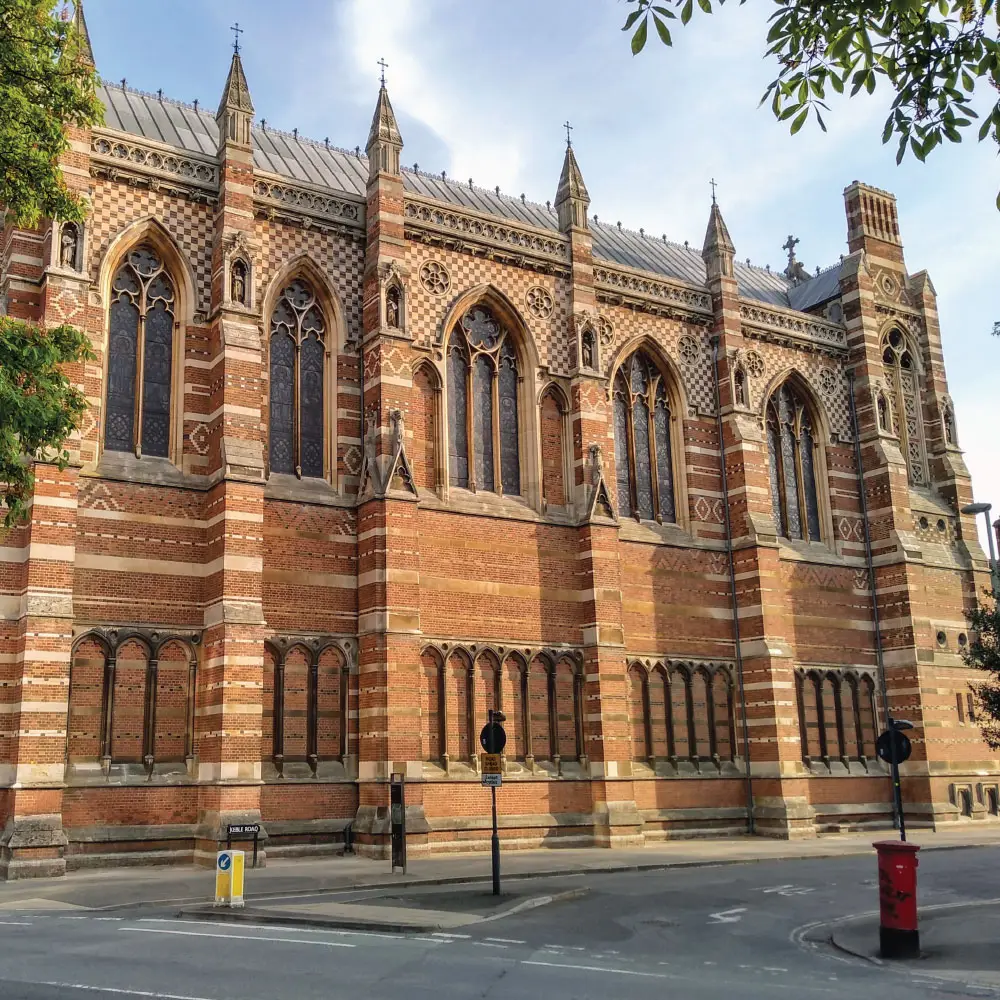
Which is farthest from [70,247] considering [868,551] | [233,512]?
[868,551]

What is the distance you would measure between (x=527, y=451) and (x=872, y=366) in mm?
13454

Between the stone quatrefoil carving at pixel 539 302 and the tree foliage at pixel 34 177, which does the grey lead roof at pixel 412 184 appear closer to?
the stone quatrefoil carving at pixel 539 302

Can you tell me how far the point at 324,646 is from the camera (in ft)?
81.0

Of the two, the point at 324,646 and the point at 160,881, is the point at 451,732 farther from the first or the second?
the point at 160,881

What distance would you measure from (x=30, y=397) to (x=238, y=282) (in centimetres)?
1080

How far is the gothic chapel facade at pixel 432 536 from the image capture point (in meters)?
22.4

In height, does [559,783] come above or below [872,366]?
below

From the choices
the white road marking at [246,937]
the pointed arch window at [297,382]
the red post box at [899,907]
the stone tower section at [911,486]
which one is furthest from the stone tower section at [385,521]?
the stone tower section at [911,486]

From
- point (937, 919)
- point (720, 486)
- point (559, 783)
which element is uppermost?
point (720, 486)

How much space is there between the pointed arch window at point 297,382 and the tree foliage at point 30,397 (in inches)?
399

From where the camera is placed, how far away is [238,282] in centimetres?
2470

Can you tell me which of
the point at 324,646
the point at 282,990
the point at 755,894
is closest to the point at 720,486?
the point at 324,646

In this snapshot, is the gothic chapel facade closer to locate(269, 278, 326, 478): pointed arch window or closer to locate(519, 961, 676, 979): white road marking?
locate(269, 278, 326, 478): pointed arch window

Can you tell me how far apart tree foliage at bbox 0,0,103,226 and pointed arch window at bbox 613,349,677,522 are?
1790 centimetres
